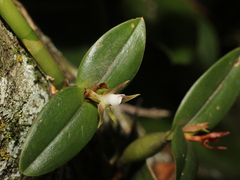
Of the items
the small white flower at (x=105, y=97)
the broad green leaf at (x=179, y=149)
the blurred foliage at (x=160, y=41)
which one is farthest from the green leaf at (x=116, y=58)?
the blurred foliage at (x=160, y=41)

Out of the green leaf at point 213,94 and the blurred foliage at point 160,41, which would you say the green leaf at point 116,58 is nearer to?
the green leaf at point 213,94

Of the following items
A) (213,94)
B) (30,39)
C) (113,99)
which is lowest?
(213,94)

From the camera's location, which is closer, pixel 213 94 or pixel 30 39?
pixel 30 39

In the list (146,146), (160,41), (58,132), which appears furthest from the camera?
(160,41)

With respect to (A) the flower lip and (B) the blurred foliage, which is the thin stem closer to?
(A) the flower lip

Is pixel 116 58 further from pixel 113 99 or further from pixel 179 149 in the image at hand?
pixel 179 149

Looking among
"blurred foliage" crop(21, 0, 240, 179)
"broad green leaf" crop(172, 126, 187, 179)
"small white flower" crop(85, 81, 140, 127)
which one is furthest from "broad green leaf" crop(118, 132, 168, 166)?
"blurred foliage" crop(21, 0, 240, 179)

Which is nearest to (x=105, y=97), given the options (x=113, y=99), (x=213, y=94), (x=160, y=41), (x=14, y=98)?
(x=113, y=99)
